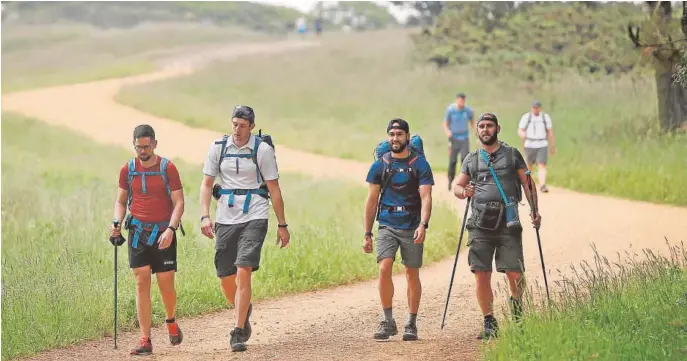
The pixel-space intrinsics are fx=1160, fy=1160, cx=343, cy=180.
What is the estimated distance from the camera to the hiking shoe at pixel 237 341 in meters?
9.28

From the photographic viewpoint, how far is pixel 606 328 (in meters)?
8.07

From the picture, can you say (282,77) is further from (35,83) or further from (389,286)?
(389,286)

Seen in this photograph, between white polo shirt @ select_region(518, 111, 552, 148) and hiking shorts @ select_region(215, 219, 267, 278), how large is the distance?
10.4 meters

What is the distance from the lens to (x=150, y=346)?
9.38 metres

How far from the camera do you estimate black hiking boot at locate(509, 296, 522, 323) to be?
28.8 feet

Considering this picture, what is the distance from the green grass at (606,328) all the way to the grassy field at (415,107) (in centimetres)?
981

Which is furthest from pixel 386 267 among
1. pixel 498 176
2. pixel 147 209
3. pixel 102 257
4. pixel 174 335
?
pixel 102 257

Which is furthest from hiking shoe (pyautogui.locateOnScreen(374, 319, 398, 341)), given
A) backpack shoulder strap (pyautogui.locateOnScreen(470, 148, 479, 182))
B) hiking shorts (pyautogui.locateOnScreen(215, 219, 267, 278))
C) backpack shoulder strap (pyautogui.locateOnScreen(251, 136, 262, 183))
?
backpack shoulder strap (pyautogui.locateOnScreen(251, 136, 262, 183))

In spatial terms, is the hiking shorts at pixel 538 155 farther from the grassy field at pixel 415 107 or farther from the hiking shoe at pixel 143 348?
the hiking shoe at pixel 143 348

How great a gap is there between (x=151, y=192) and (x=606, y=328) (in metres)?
3.67

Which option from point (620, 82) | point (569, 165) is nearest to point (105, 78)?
point (620, 82)

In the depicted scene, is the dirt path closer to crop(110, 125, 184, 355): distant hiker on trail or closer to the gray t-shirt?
crop(110, 125, 184, 355): distant hiker on trail

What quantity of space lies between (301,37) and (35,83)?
84.4 feet

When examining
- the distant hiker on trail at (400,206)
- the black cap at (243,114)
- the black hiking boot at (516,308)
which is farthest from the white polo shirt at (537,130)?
the black cap at (243,114)
